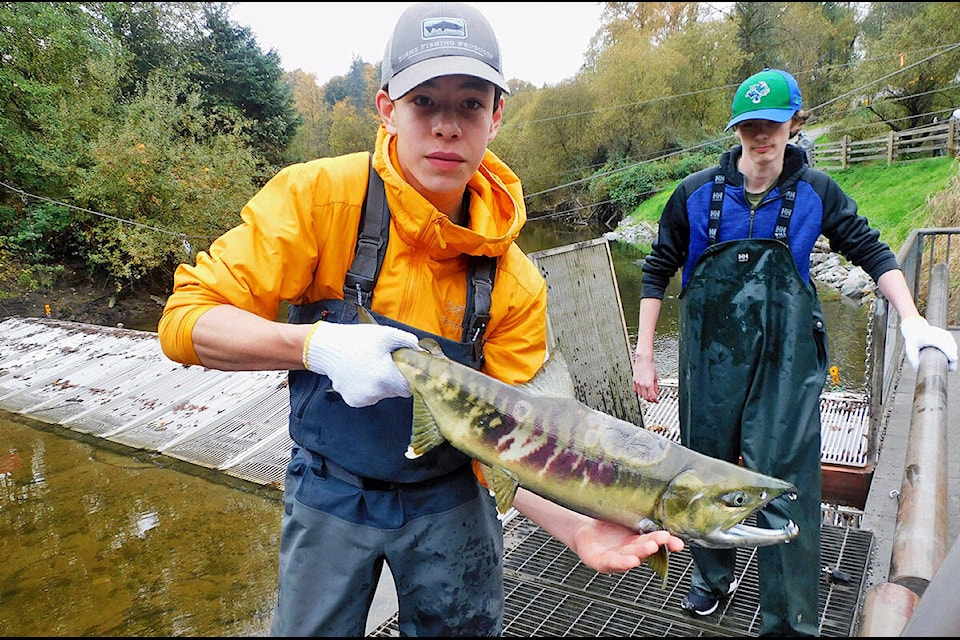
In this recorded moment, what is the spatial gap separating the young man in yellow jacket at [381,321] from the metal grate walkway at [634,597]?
135cm

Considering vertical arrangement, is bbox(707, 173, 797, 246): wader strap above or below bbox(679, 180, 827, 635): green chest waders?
above

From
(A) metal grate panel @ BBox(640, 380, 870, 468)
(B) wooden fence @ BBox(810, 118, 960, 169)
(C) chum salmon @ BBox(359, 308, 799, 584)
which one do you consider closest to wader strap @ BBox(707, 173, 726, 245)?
(C) chum salmon @ BBox(359, 308, 799, 584)

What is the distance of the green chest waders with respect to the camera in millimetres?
3023

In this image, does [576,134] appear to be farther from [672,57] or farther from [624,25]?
[624,25]

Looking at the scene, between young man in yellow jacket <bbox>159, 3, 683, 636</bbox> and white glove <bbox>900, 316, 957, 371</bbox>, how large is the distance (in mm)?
1894

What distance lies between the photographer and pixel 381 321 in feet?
6.90

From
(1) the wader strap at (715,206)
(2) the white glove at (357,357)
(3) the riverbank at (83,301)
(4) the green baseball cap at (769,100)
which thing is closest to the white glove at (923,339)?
(1) the wader strap at (715,206)

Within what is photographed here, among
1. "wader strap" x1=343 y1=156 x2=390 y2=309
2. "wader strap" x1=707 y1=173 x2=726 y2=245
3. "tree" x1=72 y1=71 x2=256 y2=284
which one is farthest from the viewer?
"tree" x1=72 y1=71 x2=256 y2=284

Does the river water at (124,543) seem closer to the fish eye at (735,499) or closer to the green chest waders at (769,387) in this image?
the green chest waders at (769,387)

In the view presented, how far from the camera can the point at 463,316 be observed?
87.1 inches

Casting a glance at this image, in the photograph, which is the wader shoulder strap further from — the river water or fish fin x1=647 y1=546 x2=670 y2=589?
the river water

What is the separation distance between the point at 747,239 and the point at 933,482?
5.87 feet

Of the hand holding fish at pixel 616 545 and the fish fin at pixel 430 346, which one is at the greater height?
the fish fin at pixel 430 346

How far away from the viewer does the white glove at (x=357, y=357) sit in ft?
5.96
